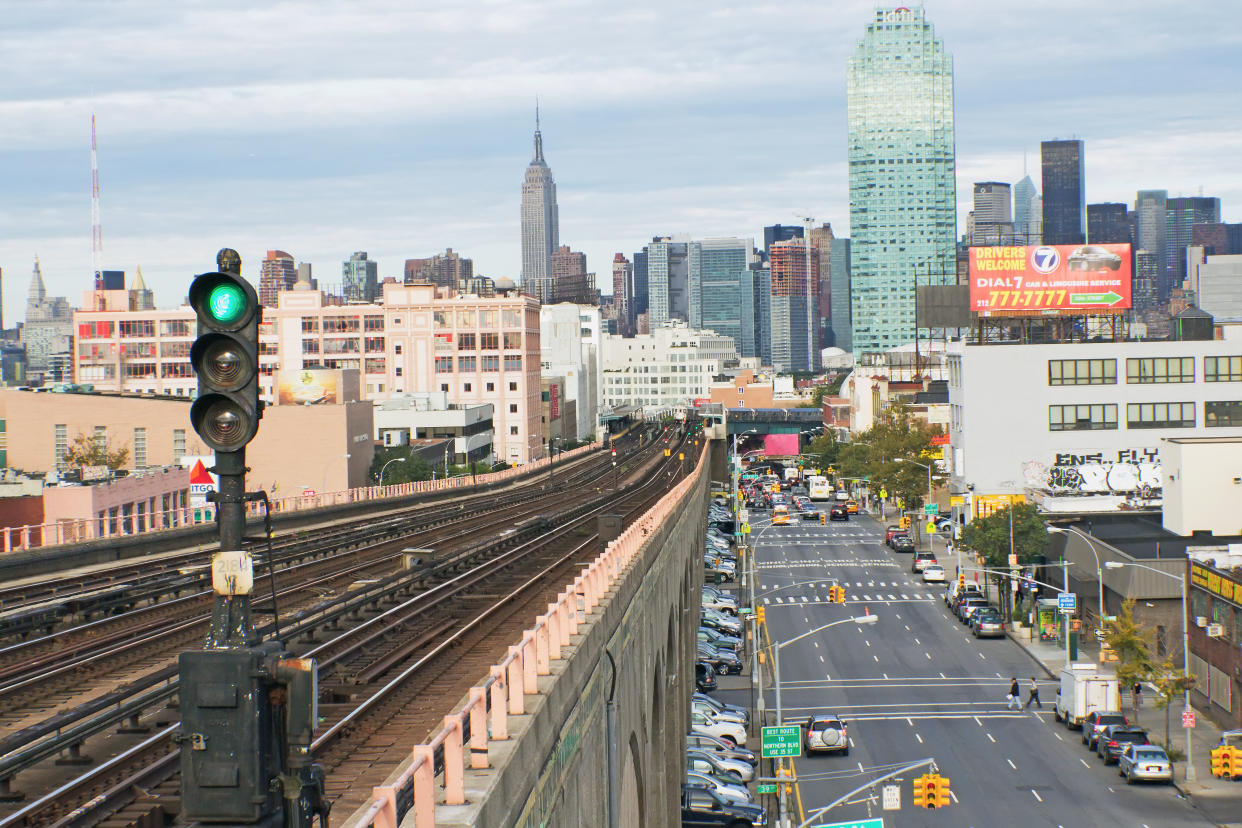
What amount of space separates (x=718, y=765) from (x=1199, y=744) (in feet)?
62.5

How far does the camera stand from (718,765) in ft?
163

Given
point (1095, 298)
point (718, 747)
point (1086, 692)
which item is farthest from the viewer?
point (1095, 298)

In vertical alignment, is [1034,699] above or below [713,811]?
below

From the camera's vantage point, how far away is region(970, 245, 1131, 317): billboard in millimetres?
114250

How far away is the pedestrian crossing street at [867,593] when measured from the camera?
9031 cm

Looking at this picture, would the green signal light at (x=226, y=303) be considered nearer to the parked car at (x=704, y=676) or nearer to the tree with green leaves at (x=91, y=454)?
the parked car at (x=704, y=676)

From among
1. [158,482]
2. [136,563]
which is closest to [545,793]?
[136,563]

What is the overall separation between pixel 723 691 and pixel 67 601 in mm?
40046

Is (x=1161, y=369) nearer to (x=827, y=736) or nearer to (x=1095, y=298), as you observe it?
(x=1095, y=298)

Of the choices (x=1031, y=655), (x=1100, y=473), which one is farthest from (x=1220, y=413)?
(x=1031, y=655)

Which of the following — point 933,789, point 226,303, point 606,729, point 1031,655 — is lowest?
point 1031,655

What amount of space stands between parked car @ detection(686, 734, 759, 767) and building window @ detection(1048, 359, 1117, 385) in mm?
60476

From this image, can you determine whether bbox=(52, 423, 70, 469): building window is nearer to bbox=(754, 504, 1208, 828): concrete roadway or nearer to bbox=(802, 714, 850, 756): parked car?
bbox=(754, 504, 1208, 828): concrete roadway

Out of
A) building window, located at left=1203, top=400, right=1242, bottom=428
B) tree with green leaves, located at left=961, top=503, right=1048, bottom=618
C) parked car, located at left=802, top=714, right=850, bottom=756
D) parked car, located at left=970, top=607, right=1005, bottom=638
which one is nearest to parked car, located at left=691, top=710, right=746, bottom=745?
parked car, located at left=802, top=714, right=850, bottom=756
